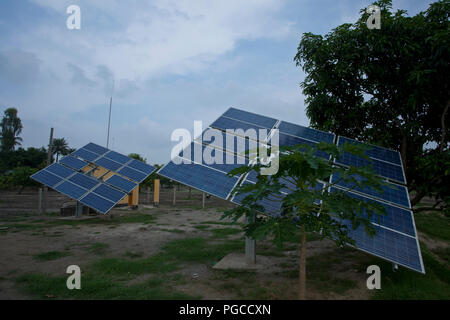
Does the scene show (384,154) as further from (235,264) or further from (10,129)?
(10,129)

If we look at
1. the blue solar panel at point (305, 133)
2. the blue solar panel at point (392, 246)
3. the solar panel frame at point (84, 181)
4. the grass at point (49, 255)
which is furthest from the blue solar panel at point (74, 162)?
the blue solar panel at point (392, 246)

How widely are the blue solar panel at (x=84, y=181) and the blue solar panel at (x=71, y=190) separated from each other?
0.39 meters

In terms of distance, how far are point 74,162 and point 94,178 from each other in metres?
2.58

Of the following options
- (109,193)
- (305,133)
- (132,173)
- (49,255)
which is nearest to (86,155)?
(132,173)

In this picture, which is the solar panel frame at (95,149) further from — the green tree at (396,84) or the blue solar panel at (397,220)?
the blue solar panel at (397,220)

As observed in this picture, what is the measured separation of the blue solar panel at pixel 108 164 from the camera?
2036cm

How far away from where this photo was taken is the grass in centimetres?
969

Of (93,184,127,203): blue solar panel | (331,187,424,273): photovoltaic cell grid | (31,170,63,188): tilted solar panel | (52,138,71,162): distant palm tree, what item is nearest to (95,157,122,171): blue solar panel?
(93,184,127,203): blue solar panel

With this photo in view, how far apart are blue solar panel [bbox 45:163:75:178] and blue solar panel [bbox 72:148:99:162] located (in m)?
1.55

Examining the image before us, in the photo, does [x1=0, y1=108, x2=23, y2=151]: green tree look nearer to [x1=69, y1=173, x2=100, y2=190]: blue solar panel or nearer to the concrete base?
[x1=69, y1=173, x2=100, y2=190]: blue solar panel
